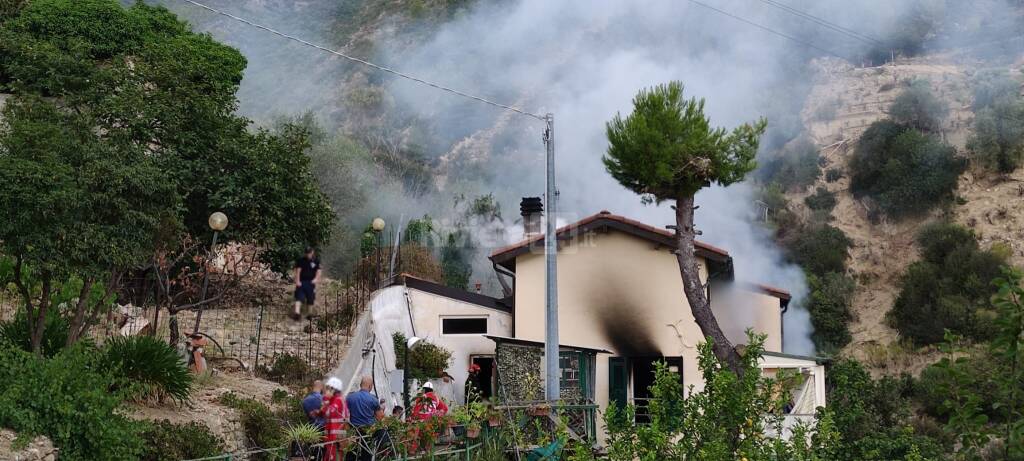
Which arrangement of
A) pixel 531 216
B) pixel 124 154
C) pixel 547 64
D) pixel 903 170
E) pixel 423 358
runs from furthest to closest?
pixel 547 64 → pixel 903 170 → pixel 531 216 → pixel 423 358 → pixel 124 154

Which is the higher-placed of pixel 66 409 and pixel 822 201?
pixel 822 201

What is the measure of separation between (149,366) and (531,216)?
46.9ft

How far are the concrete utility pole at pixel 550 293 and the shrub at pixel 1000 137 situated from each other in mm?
41243

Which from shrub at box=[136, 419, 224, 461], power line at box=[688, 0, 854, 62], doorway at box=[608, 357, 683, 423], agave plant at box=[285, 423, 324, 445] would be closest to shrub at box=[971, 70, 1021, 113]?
power line at box=[688, 0, 854, 62]

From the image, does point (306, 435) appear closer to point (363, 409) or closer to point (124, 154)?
point (363, 409)

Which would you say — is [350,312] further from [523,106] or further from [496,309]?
[523,106]

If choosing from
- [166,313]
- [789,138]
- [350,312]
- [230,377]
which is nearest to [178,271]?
[166,313]

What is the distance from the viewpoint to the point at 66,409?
11.3 m

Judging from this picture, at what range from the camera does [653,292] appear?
2422 cm

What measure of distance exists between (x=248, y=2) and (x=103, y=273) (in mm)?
75041

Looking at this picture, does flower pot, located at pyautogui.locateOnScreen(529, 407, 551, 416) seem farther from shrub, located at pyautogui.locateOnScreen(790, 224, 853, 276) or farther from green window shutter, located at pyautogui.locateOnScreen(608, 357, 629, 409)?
shrub, located at pyautogui.locateOnScreen(790, 224, 853, 276)

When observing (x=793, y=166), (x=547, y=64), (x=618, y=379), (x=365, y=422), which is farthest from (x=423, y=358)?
(x=547, y=64)

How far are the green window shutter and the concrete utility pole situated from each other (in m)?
8.48

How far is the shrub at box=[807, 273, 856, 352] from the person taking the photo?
45.9 m
